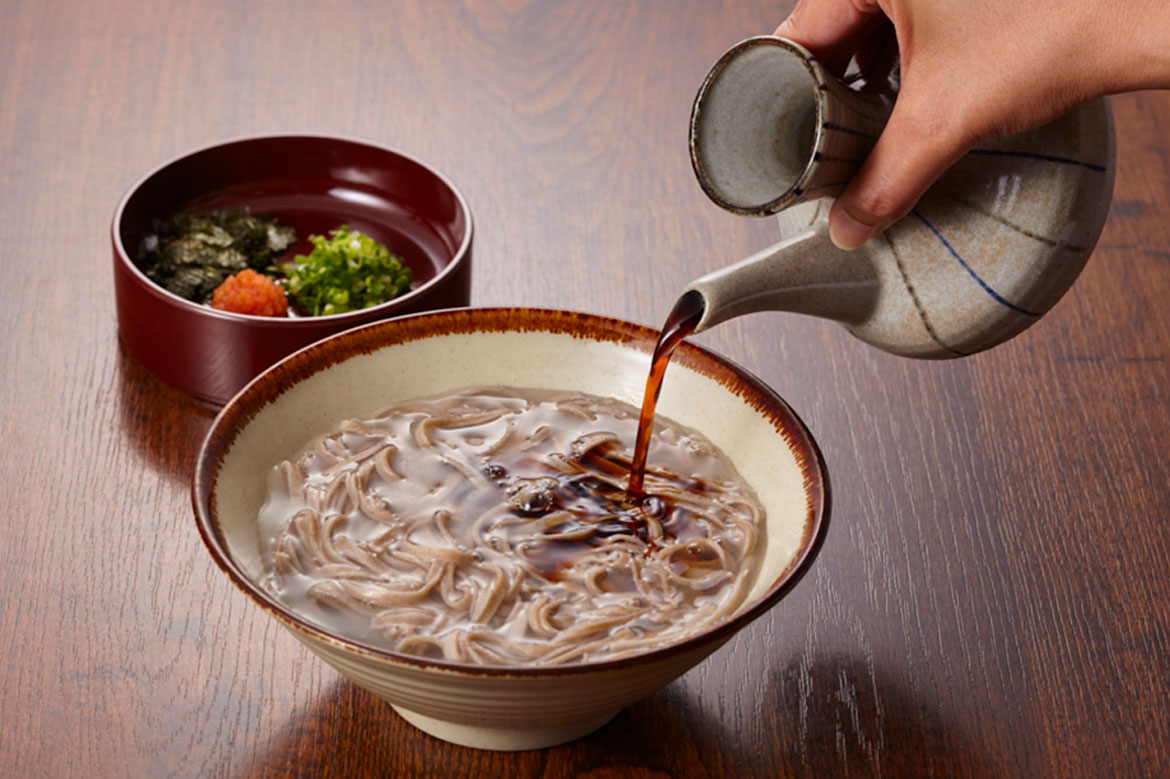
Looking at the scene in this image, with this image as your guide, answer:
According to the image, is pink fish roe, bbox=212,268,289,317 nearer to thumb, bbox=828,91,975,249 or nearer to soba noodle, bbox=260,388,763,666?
soba noodle, bbox=260,388,763,666

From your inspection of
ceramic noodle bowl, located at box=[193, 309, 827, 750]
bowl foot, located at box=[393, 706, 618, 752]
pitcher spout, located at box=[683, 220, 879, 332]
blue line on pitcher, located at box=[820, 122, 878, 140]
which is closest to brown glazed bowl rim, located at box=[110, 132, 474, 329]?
ceramic noodle bowl, located at box=[193, 309, 827, 750]

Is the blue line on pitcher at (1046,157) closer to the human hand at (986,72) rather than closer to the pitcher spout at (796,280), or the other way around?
the human hand at (986,72)

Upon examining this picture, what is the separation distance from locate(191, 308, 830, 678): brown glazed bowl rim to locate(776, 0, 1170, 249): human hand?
34 cm

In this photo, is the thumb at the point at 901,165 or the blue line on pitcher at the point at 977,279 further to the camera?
the blue line on pitcher at the point at 977,279

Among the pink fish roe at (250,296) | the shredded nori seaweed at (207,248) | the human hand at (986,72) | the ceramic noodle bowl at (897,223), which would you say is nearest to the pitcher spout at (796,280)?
the ceramic noodle bowl at (897,223)

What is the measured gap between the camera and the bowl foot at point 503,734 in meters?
1.56

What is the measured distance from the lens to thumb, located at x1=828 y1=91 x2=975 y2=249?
5.01 ft

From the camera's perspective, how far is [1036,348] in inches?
97.0

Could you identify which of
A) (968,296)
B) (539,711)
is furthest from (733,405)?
(539,711)

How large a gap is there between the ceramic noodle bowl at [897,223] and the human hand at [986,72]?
63mm

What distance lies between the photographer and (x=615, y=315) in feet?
8.09

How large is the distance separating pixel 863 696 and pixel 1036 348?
3.32 feet

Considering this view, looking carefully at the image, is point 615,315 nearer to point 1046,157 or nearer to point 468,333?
point 468,333

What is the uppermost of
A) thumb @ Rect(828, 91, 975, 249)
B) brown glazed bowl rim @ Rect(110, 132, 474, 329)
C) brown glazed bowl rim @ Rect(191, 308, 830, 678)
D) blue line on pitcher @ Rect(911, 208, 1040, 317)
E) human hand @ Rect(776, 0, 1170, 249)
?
human hand @ Rect(776, 0, 1170, 249)
